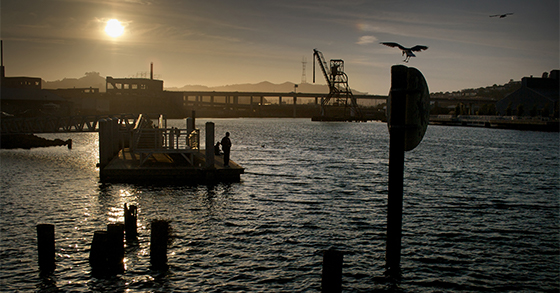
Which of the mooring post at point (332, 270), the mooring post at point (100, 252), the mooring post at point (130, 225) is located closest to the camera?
the mooring post at point (332, 270)

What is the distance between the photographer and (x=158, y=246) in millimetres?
10719

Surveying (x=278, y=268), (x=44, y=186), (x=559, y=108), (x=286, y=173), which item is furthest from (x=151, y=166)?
(x=559, y=108)

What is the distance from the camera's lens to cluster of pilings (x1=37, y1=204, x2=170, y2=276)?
34.1ft

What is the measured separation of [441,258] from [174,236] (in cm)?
761

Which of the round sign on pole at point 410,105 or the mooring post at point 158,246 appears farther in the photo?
the mooring post at point 158,246

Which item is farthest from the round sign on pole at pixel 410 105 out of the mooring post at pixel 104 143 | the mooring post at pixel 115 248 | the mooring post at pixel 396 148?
the mooring post at pixel 104 143

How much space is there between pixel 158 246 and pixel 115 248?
100 centimetres

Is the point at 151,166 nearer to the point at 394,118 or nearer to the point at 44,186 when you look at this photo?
the point at 44,186

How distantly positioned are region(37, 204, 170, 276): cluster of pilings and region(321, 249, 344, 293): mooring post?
14.6 ft

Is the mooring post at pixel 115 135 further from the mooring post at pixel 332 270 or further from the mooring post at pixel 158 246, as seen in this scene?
the mooring post at pixel 332 270

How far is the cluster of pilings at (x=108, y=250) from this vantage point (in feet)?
34.1

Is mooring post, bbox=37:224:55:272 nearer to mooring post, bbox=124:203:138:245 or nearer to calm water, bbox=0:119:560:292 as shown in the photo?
calm water, bbox=0:119:560:292

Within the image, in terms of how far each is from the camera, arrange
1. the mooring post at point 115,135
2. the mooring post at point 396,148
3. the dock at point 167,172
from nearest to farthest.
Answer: the mooring post at point 396,148 → the dock at point 167,172 → the mooring post at point 115,135

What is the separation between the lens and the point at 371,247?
42.4 feet
